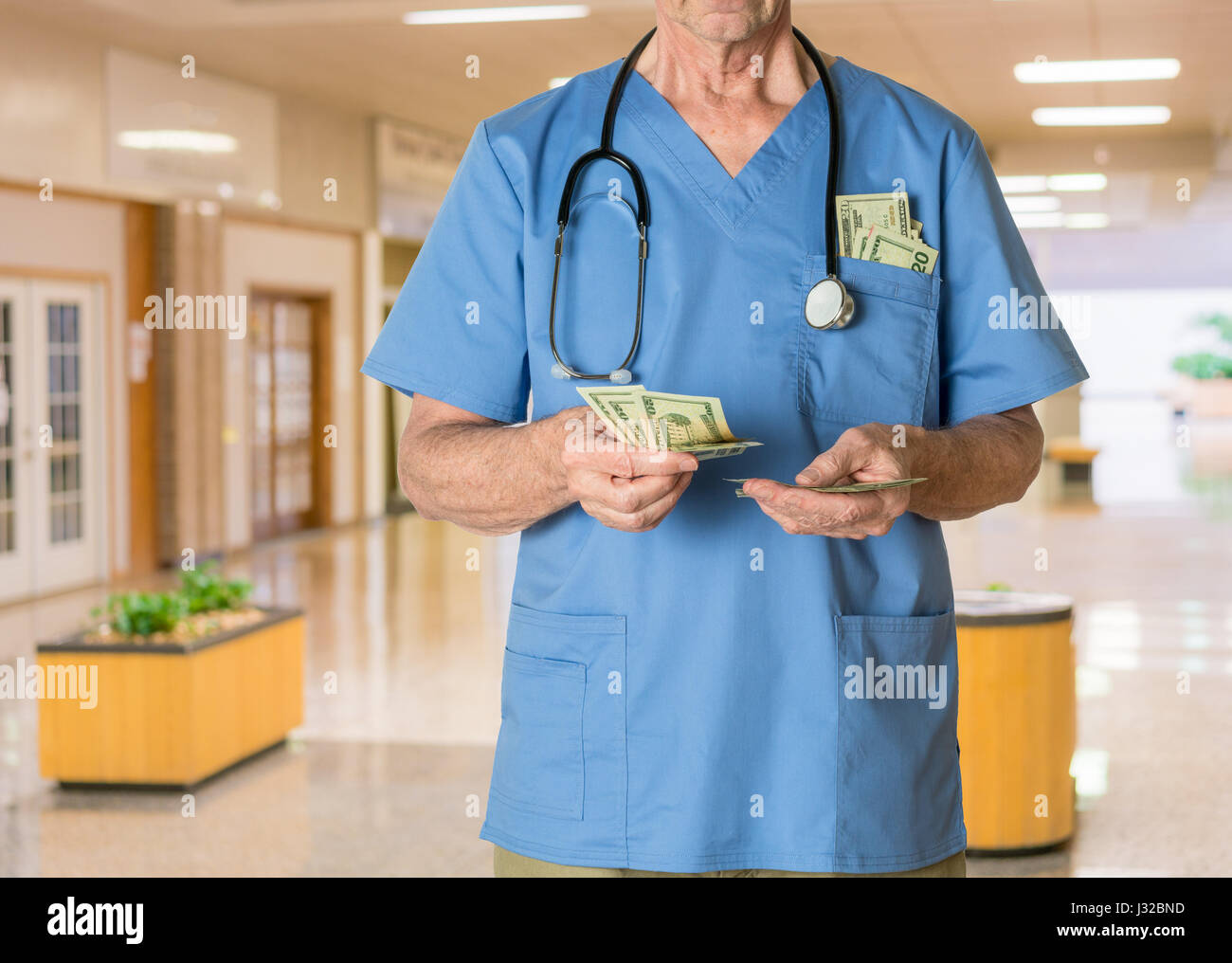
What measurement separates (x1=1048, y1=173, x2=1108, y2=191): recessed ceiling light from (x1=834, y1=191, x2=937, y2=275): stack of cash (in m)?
14.3

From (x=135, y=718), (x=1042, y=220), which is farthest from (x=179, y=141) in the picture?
(x=1042, y=220)

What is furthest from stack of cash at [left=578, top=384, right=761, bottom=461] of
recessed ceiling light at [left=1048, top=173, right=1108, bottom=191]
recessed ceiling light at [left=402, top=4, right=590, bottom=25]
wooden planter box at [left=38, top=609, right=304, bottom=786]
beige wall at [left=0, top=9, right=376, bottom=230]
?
recessed ceiling light at [left=1048, top=173, right=1108, bottom=191]

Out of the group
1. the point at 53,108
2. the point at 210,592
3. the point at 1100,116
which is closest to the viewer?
the point at 210,592

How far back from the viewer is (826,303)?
51.6 inches

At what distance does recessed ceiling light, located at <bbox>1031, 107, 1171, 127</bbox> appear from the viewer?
40.4 feet

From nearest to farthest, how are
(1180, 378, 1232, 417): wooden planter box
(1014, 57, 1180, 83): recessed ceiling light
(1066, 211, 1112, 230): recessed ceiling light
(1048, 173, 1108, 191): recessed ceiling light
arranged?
(1014, 57, 1180, 83): recessed ceiling light < (1048, 173, 1108, 191): recessed ceiling light < (1066, 211, 1112, 230): recessed ceiling light < (1180, 378, 1232, 417): wooden planter box

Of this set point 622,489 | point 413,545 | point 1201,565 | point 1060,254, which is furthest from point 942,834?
point 1060,254

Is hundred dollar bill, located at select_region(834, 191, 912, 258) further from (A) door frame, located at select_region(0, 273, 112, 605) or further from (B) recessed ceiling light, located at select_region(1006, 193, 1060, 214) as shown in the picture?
(B) recessed ceiling light, located at select_region(1006, 193, 1060, 214)

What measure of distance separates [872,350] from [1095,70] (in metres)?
10.4

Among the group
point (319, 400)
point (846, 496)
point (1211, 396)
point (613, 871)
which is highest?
point (1211, 396)

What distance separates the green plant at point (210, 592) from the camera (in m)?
5.34

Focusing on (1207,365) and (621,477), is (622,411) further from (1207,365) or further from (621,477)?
(1207,365)

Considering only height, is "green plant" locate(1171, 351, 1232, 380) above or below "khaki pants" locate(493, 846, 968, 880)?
above
